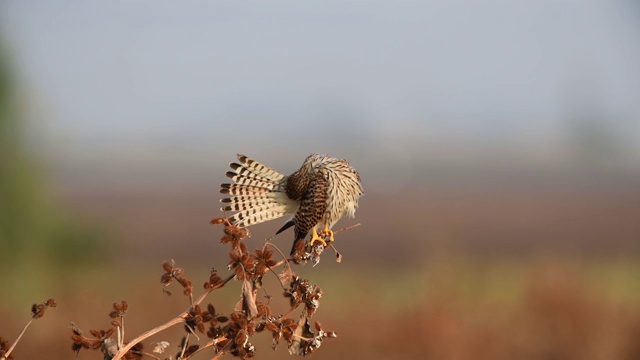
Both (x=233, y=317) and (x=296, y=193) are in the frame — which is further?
(x=296, y=193)

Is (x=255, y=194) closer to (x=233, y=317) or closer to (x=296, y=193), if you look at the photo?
(x=296, y=193)

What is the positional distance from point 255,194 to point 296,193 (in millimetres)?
164

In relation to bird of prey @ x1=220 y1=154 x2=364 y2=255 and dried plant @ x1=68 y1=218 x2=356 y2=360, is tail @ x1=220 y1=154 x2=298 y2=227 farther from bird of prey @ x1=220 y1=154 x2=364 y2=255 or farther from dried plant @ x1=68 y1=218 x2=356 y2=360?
dried plant @ x1=68 y1=218 x2=356 y2=360

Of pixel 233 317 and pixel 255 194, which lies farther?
pixel 255 194

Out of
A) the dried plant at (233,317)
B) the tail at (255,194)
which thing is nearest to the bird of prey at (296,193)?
the tail at (255,194)

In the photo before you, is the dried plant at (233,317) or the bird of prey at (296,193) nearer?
the dried plant at (233,317)

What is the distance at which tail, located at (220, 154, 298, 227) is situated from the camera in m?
3.69

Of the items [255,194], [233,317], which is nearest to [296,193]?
[255,194]

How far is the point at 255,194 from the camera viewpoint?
3793mm

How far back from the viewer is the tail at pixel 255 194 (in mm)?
3692

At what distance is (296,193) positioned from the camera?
3799 millimetres

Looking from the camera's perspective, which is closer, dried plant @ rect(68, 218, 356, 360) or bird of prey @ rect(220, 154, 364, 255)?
dried plant @ rect(68, 218, 356, 360)

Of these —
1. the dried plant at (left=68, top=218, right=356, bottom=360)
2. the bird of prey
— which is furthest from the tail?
the dried plant at (left=68, top=218, right=356, bottom=360)

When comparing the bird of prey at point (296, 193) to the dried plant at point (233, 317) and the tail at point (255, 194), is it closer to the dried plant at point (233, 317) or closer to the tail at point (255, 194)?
the tail at point (255, 194)
